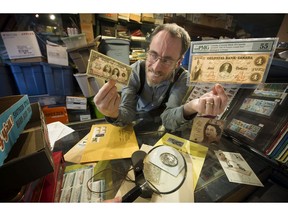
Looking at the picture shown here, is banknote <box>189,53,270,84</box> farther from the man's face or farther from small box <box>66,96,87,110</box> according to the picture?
small box <box>66,96,87,110</box>

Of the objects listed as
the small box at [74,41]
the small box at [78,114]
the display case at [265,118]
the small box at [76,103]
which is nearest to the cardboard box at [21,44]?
the small box at [74,41]

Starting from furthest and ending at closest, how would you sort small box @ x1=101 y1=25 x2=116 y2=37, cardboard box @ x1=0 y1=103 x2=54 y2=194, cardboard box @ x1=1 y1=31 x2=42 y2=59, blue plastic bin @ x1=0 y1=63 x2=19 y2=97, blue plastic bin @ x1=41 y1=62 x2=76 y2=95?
small box @ x1=101 y1=25 x2=116 y2=37 < blue plastic bin @ x1=41 y1=62 x2=76 y2=95 < blue plastic bin @ x1=0 y1=63 x2=19 y2=97 < cardboard box @ x1=1 y1=31 x2=42 y2=59 < cardboard box @ x1=0 y1=103 x2=54 y2=194

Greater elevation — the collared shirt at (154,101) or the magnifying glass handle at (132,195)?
the collared shirt at (154,101)

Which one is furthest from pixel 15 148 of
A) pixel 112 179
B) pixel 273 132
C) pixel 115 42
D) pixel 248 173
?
pixel 115 42

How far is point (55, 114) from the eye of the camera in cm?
173

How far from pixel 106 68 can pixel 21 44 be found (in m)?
1.38

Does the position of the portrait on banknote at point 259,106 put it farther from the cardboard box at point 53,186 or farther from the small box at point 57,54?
the small box at point 57,54

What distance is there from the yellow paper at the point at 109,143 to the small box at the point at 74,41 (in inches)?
48.9

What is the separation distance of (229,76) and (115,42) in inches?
65.0

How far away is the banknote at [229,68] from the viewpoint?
0.45 meters

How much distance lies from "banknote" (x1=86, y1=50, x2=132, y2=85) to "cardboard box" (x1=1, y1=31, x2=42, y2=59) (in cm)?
131

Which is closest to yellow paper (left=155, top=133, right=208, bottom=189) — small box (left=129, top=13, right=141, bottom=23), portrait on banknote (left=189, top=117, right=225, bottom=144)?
portrait on banknote (left=189, top=117, right=225, bottom=144)

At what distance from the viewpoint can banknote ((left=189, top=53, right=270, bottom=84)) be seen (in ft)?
1.48

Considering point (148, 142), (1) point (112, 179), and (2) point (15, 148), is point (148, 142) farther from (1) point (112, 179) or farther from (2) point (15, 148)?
(2) point (15, 148)
